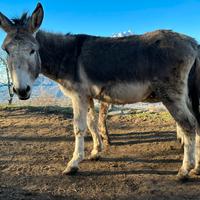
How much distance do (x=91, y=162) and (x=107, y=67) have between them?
1.93 meters

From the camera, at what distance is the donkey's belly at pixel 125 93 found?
588 cm

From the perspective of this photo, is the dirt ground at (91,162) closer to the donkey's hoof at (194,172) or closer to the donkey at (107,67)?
the donkey's hoof at (194,172)

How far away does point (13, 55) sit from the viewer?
5.40m

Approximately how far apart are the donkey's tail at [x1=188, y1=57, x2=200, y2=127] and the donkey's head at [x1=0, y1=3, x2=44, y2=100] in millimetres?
2612

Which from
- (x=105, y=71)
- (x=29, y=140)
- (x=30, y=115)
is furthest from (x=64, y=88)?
(x=30, y=115)

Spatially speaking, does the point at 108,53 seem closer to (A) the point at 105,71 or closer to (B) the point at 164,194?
(A) the point at 105,71

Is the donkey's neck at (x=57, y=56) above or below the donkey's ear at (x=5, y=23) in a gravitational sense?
below

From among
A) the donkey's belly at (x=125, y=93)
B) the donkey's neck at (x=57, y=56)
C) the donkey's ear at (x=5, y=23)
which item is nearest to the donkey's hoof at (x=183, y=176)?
the donkey's belly at (x=125, y=93)

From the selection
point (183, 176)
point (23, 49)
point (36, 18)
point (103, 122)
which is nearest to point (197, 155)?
point (183, 176)

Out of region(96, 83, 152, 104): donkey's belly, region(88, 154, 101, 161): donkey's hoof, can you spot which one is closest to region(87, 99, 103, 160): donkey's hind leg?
region(88, 154, 101, 161): donkey's hoof

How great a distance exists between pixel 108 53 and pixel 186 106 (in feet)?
5.35

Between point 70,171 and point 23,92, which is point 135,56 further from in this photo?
point 70,171

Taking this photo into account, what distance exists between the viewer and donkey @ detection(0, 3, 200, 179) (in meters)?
5.62

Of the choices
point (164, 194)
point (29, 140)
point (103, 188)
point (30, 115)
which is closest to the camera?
point (164, 194)
